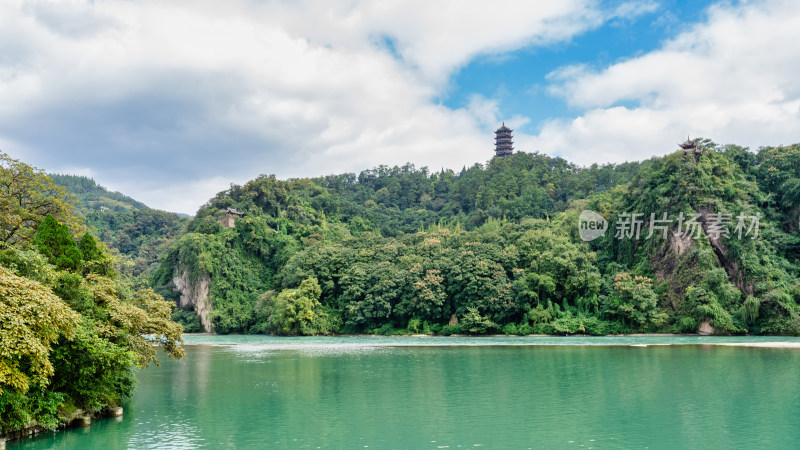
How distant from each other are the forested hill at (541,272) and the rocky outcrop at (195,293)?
0.16 m

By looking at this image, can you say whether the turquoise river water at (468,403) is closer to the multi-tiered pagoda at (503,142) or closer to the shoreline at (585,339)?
the shoreline at (585,339)

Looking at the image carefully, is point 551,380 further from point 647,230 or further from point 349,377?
point 647,230

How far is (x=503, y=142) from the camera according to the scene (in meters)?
101

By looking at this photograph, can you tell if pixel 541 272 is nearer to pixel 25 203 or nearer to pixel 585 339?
pixel 585 339

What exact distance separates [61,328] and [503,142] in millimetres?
94433

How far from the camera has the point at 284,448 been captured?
40.2 ft

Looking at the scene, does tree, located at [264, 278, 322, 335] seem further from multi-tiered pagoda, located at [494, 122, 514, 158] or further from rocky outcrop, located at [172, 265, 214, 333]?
multi-tiered pagoda, located at [494, 122, 514, 158]

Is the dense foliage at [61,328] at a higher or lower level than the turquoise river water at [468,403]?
higher

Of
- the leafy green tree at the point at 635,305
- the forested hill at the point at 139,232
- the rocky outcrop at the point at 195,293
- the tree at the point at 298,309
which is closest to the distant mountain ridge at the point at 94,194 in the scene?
the forested hill at the point at 139,232

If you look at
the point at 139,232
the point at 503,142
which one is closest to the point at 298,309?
the point at 139,232

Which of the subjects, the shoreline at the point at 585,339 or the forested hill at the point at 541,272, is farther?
the forested hill at the point at 541,272

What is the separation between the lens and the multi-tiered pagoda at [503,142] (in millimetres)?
101062

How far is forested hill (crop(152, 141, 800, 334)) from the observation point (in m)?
40.7

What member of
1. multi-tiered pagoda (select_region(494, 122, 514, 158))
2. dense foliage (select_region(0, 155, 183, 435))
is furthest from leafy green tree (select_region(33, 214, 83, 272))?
multi-tiered pagoda (select_region(494, 122, 514, 158))
